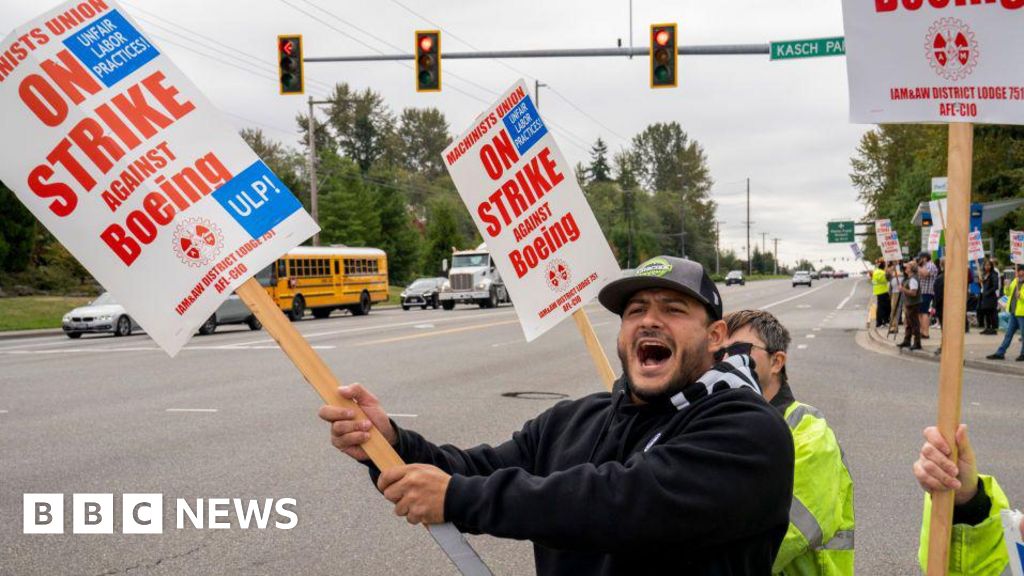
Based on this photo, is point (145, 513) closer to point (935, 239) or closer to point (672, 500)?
point (672, 500)

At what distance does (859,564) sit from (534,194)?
304cm

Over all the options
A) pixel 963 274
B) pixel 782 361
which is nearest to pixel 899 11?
pixel 963 274

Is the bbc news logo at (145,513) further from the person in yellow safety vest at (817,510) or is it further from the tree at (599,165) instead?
the tree at (599,165)

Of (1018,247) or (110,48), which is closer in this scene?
(110,48)

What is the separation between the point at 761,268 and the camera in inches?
7490

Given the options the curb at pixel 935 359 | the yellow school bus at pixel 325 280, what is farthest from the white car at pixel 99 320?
the curb at pixel 935 359

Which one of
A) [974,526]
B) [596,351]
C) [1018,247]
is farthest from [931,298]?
[974,526]

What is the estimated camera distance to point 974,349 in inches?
777

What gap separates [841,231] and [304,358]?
8004 cm

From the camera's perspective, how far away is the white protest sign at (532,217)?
13.0 ft

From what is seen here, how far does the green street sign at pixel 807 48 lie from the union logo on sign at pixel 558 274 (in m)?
12.9

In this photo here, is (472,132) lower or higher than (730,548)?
higher

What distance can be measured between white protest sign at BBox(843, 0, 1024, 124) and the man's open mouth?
82 cm

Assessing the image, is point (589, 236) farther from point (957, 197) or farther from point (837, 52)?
point (837, 52)
